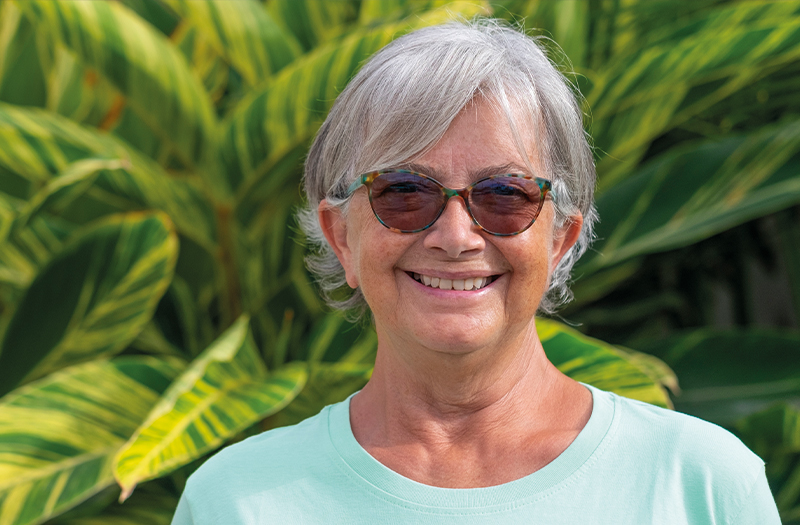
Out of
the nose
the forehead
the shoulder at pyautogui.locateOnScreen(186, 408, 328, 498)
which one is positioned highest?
the forehead

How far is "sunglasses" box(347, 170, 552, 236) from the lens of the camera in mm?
760

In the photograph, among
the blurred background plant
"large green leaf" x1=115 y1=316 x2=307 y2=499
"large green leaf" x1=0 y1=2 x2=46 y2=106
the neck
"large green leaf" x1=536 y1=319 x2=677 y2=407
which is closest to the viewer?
the neck

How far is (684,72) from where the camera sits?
64.1 inches

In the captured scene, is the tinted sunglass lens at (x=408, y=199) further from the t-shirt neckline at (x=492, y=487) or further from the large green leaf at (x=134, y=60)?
the large green leaf at (x=134, y=60)

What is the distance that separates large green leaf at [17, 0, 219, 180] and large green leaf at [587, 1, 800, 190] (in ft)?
2.82

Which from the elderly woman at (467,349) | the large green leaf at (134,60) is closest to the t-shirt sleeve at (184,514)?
the elderly woman at (467,349)

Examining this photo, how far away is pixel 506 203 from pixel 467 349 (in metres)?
0.15

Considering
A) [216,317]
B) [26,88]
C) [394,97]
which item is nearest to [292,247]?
[216,317]

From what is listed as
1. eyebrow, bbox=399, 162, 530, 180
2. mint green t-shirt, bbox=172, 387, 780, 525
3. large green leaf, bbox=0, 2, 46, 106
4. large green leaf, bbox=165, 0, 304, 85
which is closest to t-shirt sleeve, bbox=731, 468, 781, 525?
mint green t-shirt, bbox=172, 387, 780, 525

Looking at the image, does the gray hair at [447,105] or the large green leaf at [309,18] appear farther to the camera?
the large green leaf at [309,18]

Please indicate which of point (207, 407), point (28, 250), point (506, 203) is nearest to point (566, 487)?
point (506, 203)

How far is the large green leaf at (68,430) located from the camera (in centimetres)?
134

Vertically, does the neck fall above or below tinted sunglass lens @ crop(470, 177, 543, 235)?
below

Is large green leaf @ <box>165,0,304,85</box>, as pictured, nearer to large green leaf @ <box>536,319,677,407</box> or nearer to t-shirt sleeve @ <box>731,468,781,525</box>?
large green leaf @ <box>536,319,677,407</box>
